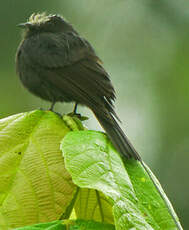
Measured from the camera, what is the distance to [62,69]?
3879 mm

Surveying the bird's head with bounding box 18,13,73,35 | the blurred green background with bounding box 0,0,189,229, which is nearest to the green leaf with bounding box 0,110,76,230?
the bird's head with bounding box 18,13,73,35

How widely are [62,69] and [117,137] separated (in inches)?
78.1

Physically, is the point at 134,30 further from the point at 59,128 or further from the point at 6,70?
the point at 59,128

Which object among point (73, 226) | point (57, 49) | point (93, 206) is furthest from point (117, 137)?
point (57, 49)

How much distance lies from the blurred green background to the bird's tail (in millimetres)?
4475

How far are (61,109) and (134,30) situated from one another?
2153 millimetres

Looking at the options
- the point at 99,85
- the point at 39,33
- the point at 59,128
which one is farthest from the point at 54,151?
the point at 39,33

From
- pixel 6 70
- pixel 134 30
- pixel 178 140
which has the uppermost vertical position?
pixel 134 30

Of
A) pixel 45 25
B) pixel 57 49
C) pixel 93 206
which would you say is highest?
pixel 45 25

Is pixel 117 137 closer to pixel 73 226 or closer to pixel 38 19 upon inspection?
pixel 73 226

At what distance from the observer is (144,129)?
8.92 metres

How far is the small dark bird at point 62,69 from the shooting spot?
3307mm

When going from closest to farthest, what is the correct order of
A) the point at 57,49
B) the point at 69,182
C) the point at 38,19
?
the point at 69,182
the point at 57,49
the point at 38,19

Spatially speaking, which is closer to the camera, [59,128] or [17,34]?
[59,128]
